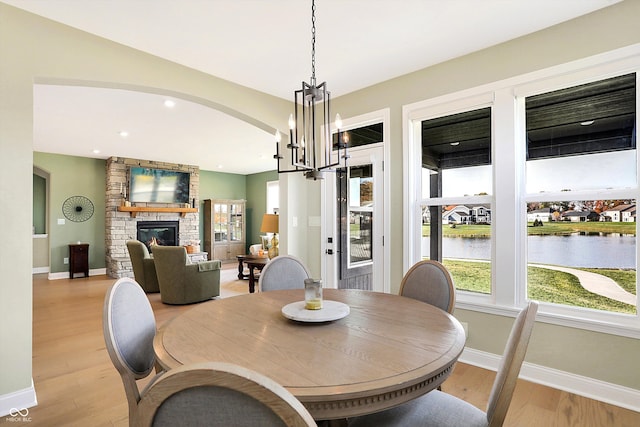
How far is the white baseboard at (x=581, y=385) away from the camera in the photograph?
2.12m

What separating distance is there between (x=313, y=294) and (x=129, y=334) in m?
0.83

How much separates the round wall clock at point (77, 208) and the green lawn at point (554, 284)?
25.4 ft

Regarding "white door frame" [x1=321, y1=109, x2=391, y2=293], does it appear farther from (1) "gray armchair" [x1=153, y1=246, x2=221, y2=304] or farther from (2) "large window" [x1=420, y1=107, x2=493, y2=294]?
(1) "gray armchair" [x1=153, y1=246, x2=221, y2=304]

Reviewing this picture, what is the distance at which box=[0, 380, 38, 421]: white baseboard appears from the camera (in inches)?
81.0

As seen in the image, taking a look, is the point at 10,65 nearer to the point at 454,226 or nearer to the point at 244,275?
the point at 454,226

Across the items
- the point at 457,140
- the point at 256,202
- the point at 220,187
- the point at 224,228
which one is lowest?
the point at 224,228

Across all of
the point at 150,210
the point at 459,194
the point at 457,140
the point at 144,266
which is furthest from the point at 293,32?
the point at 150,210

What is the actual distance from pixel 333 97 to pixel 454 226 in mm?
1997

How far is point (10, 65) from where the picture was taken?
2.11 meters

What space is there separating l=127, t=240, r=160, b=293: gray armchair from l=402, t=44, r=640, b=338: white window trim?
4.64m

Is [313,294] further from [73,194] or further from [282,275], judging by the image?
[73,194]

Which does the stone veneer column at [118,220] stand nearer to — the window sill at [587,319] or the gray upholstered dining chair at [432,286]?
the gray upholstered dining chair at [432,286]

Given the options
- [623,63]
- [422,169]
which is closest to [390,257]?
[422,169]

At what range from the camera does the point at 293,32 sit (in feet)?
7.98
